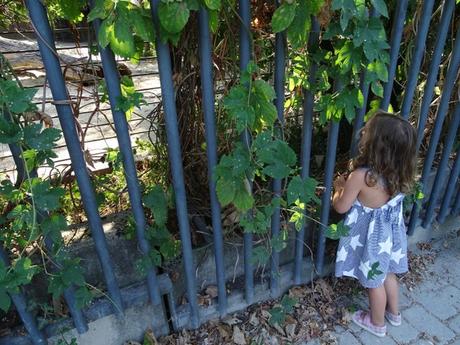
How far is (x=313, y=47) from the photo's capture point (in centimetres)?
171

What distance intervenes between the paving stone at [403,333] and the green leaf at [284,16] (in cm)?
186

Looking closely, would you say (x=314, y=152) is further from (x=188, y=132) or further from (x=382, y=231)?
(x=188, y=132)

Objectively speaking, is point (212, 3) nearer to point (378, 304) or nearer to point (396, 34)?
point (396, 34)

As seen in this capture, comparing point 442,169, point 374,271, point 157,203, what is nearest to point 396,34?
point 442,169

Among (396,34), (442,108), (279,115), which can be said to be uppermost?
(396,34)

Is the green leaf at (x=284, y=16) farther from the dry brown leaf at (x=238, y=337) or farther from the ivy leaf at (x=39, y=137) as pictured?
the dry brown leaf at (x=238, y=337)

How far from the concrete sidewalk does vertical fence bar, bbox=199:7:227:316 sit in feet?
2.43

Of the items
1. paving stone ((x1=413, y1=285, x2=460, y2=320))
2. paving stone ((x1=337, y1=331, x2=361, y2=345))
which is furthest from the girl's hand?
paving stone ((x1=413, y1=285, x2=460, y2=320))

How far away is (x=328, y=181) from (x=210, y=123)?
810 mm

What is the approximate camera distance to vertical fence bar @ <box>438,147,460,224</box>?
2564 mm

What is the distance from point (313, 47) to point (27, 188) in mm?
1295

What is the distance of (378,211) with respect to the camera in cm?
218

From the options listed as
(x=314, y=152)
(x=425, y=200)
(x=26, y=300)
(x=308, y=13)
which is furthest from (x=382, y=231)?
(x=26, y=300)

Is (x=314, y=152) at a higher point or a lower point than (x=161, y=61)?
lower
